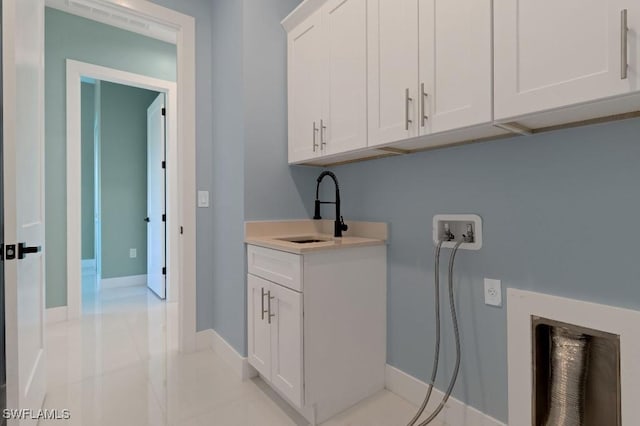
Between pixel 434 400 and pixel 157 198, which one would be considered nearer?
pixel 434 400

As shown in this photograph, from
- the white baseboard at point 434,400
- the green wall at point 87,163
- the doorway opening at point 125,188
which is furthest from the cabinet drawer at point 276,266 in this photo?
the green wall at point 87,163

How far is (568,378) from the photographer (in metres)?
1.25

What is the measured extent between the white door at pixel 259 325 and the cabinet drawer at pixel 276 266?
6 cm

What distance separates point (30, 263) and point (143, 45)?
2.82 meters

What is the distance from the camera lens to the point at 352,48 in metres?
1.64

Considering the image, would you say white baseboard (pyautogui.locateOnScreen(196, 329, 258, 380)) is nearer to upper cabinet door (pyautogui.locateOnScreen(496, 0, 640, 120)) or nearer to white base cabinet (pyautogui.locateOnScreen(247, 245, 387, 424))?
white base cabinet (pyautogui.locateOnScreen(247, 245, 387, 424))

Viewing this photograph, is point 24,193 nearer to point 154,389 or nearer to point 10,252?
point 10,252

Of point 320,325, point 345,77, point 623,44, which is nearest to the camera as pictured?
point 623,44

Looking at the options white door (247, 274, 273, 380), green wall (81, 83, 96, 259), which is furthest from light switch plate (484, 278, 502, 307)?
green wall (81, 83, 96, 259)

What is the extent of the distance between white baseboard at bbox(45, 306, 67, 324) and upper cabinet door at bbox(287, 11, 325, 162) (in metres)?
2.61

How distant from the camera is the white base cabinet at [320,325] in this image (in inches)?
60.4

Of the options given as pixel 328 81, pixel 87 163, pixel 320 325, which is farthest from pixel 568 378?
pixel 87 163

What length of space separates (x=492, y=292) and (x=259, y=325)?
1.22m

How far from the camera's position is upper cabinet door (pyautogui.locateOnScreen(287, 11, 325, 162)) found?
6.18 feet
